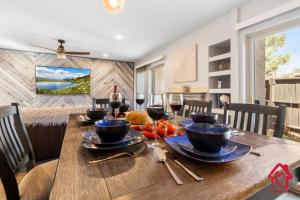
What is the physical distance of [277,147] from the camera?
2.31ft

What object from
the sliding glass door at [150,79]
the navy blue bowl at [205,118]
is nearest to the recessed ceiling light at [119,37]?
the sliding glass door at [150,79]

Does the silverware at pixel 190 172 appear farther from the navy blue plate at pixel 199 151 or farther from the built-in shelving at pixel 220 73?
the built-in shelving at pixel 220 73

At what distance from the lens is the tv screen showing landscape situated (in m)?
4.80

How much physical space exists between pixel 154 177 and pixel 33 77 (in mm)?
5579

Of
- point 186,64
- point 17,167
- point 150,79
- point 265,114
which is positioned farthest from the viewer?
point 150,79

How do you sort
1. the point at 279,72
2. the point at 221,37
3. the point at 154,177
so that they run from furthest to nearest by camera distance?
1. the point at 221,37
2. the point at 279,72
3. the point at 154,177

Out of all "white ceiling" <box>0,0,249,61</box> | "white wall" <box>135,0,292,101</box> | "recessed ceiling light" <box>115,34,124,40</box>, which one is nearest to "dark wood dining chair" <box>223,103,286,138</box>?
"white wall" <box>135,0,292,101</box>

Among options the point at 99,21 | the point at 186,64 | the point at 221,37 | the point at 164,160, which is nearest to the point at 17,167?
the point at 164,160

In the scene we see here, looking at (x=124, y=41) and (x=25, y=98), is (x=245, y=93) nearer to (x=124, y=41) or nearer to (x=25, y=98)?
(x=124, y=41)

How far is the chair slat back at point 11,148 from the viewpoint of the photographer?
2.27 ft

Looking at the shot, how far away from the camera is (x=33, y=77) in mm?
4758

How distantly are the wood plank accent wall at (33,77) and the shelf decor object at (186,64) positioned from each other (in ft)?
9.35

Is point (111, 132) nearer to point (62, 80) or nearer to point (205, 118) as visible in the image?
point (205, 118)

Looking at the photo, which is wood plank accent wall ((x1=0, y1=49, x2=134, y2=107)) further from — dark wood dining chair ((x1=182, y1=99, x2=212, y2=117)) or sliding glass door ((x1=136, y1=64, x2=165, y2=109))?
dark wood dining chair ((x1=182, y1=99, x2=212, y2=117))
